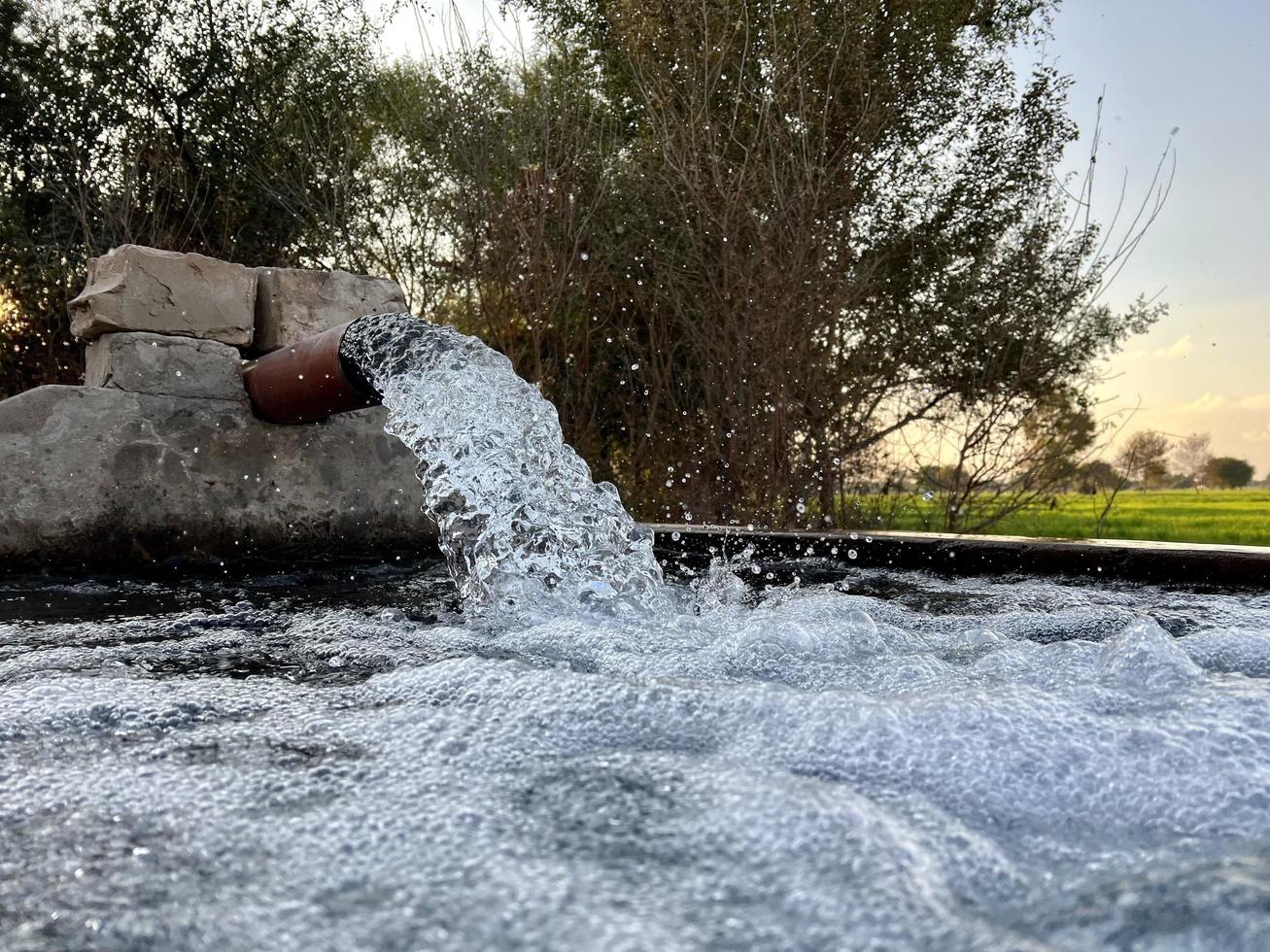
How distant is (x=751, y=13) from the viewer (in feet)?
19.1

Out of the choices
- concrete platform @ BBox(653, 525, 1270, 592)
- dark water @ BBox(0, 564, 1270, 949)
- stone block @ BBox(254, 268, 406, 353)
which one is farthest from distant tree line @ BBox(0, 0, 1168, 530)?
dark water @ BBox(0, 564, 1270, 949)

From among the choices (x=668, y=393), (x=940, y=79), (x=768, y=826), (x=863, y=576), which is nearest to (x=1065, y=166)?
(x=940, y=79)

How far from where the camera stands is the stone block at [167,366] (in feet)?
9.96

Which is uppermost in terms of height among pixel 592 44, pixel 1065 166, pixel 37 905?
pixel 592 44

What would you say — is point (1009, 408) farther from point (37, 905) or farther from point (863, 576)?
point (37, 905)

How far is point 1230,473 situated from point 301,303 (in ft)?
48.6

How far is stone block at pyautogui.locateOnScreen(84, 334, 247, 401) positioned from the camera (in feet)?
9.96

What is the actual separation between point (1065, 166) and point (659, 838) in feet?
23.7

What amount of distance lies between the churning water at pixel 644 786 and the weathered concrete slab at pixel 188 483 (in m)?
1.09

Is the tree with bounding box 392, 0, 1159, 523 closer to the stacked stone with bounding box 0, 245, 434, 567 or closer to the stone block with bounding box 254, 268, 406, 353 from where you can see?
the stone block with bounding box 254, 268, 406, 353

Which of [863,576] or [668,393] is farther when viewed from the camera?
[668,393]

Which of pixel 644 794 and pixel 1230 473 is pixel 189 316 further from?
pixel 1230 473

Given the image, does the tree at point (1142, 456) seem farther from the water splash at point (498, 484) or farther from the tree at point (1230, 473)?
the tree at point (1230, 473)

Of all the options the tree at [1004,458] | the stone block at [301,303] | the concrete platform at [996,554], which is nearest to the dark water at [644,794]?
the concrete platform at [996,554]
